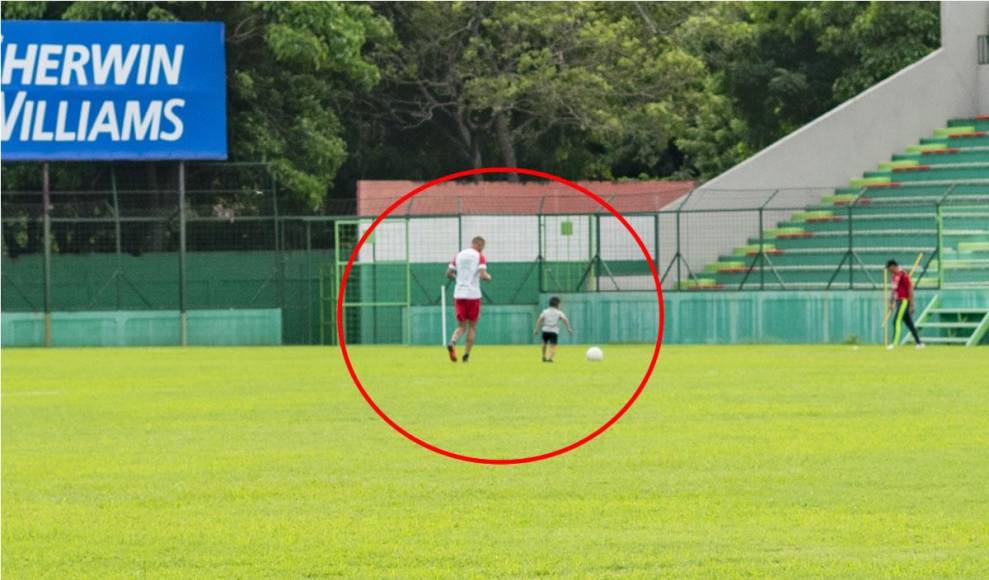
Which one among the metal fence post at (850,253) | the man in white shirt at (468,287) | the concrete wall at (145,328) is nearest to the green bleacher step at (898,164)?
the metal fence post at (850,253)

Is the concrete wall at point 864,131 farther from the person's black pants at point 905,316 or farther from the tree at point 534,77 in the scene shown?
the person's black pants at point 905,316

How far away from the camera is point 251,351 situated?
43.0m

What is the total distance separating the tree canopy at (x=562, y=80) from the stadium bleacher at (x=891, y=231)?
8393 millimetres

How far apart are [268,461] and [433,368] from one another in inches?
604

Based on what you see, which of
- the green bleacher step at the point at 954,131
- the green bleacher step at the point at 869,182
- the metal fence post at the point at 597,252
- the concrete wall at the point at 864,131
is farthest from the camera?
the green bleacher step at the point at 954,131

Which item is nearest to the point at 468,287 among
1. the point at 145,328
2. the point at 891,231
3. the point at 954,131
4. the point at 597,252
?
the point at 597,252

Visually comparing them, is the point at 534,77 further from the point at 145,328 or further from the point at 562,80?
the point at 145,328

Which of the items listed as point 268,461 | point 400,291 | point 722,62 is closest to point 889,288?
point 400,291

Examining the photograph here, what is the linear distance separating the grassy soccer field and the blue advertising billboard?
2092 centimetres

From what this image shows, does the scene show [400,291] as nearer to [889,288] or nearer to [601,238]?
[601,238]

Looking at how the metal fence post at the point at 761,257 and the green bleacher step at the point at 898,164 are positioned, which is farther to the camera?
the green bleacher step at the point at 898,164

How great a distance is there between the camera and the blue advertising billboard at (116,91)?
4759cm

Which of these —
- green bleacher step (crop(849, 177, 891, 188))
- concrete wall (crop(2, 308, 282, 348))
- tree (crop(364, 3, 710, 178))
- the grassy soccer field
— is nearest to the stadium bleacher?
green bleacher step (crop(849, 177, 891, 188))

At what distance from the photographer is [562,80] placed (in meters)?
59.4
